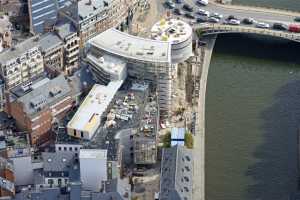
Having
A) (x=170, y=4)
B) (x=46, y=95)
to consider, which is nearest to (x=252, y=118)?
(x=46, y=95)

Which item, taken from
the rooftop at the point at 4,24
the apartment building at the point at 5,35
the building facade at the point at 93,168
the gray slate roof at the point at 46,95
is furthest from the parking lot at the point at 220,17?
the building facade at the point at 93,168

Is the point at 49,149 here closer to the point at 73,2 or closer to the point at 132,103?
the point at 132,103

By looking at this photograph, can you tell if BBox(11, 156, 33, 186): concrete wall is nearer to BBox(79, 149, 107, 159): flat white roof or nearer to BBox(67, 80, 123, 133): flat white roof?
BBox(79, 149, 107, 159): flat white roof

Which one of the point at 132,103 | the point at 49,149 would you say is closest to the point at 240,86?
the point at 132,103

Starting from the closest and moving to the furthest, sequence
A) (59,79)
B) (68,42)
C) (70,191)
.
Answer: (70,191), (59,79), (68,42)

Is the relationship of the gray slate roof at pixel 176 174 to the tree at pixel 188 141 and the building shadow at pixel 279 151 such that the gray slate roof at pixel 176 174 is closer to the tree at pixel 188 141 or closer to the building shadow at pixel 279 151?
the tree at pixel 188 141

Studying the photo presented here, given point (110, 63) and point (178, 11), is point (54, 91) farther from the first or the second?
point (178, 11)

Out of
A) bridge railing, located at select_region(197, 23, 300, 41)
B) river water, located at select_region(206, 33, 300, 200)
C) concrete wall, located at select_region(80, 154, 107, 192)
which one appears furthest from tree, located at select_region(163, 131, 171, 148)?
bridge railing, located at select_region(197, 23, 300, 41)

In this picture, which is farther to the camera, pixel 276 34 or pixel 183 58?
pixel 276 34
